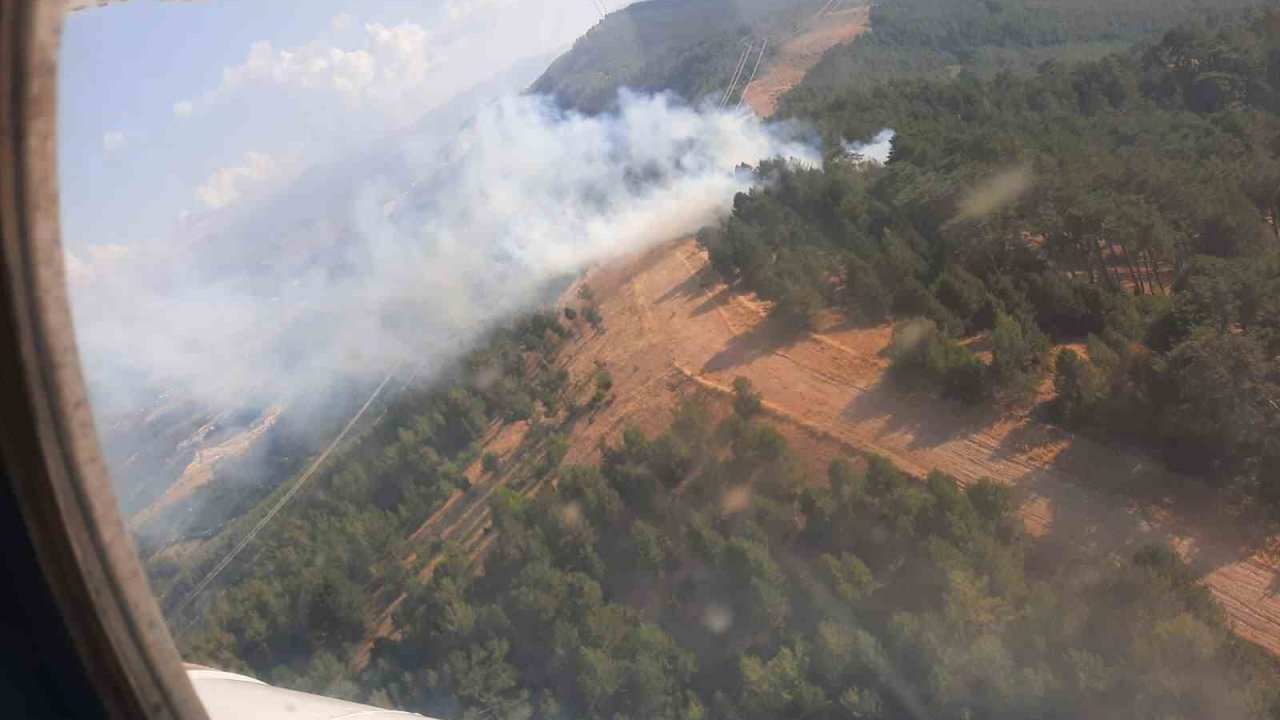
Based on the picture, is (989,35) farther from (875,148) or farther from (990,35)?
(875,148)

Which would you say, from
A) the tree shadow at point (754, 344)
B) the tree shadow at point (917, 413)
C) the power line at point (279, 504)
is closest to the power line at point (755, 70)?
the tree shadow at point (754, 344)

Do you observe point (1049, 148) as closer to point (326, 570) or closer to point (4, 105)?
point (326, 570)

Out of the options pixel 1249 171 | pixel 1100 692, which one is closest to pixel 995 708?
pixel 1100 692

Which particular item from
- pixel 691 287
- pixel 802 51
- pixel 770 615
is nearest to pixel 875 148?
pixel 691 287

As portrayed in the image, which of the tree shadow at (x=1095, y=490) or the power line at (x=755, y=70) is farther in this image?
the power line at (x=755, y=70)

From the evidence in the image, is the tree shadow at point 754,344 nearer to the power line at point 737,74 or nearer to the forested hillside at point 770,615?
the forested hillside at point 770,615

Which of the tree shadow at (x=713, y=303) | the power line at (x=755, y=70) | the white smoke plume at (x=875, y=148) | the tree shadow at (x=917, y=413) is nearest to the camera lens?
the tree shadow at (x=917, y=413)
